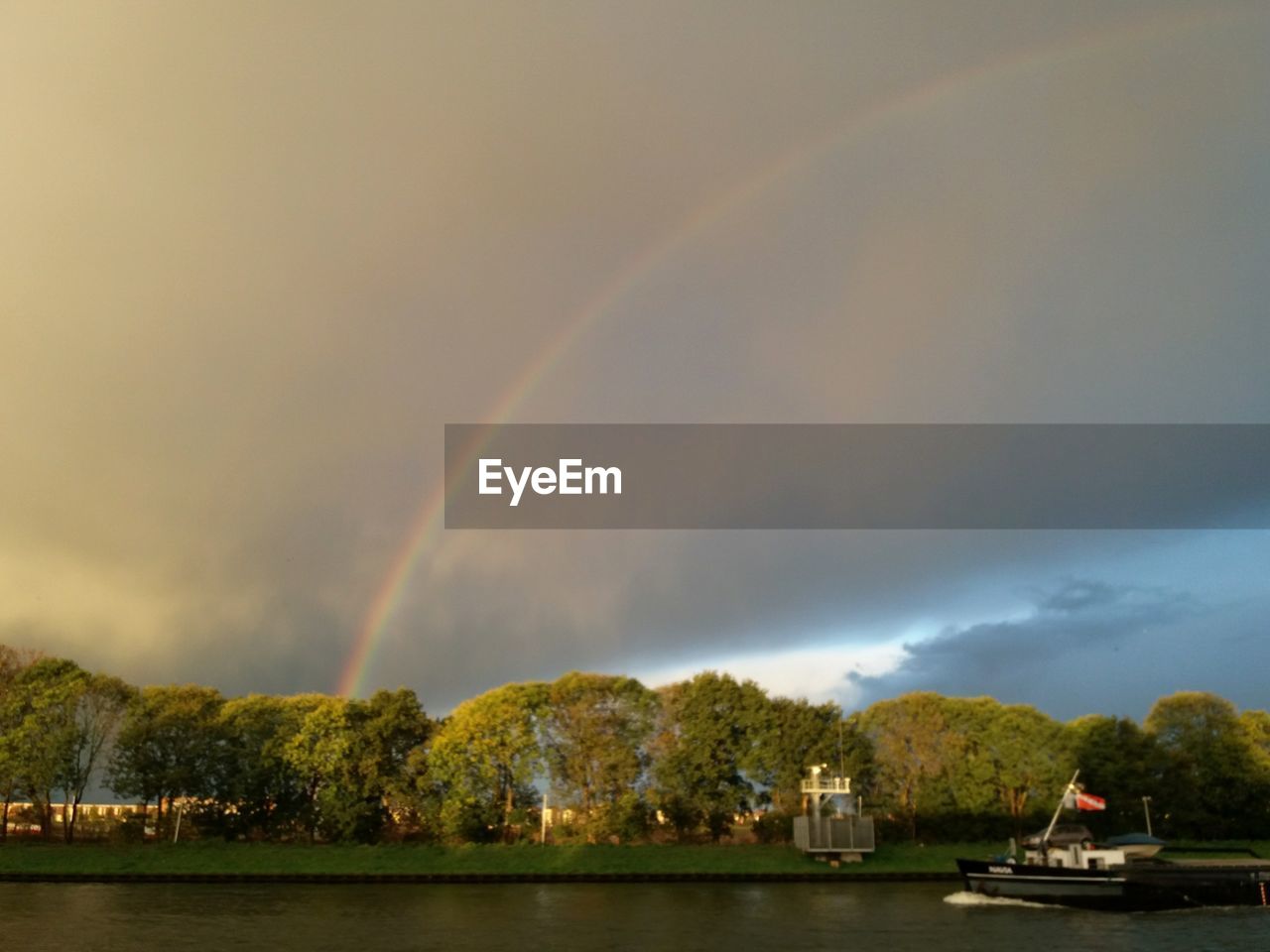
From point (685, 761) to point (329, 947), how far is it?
52.5 metres

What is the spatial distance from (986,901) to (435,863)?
39.1 meters

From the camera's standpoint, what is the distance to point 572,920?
47719 millimetres

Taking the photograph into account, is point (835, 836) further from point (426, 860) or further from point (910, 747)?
point (426, 860)

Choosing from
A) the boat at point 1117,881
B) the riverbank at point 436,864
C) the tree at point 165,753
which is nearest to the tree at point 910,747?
the riverbank at point 436,864

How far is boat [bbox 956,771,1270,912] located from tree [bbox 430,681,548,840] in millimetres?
38080

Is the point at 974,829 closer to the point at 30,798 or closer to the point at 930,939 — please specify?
the point at 930,939

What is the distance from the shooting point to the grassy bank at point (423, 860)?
74438 mm

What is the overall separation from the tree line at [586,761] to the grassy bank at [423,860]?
170 inches

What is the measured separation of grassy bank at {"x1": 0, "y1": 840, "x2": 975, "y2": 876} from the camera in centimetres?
7444

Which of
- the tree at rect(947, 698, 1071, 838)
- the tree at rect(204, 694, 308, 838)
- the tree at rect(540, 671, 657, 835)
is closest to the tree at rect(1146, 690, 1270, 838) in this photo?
the tree at rect(947, 698, 1071, 838)

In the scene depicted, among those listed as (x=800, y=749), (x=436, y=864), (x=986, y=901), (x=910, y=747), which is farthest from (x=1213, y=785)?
(x=436, y=864)

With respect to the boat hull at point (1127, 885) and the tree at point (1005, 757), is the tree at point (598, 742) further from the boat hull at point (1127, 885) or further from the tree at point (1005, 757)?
the boat hull at point (1127, 885)

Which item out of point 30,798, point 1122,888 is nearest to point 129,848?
point 30,798

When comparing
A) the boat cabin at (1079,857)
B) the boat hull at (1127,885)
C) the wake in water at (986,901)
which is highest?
the boat cabin at (1079,857)
